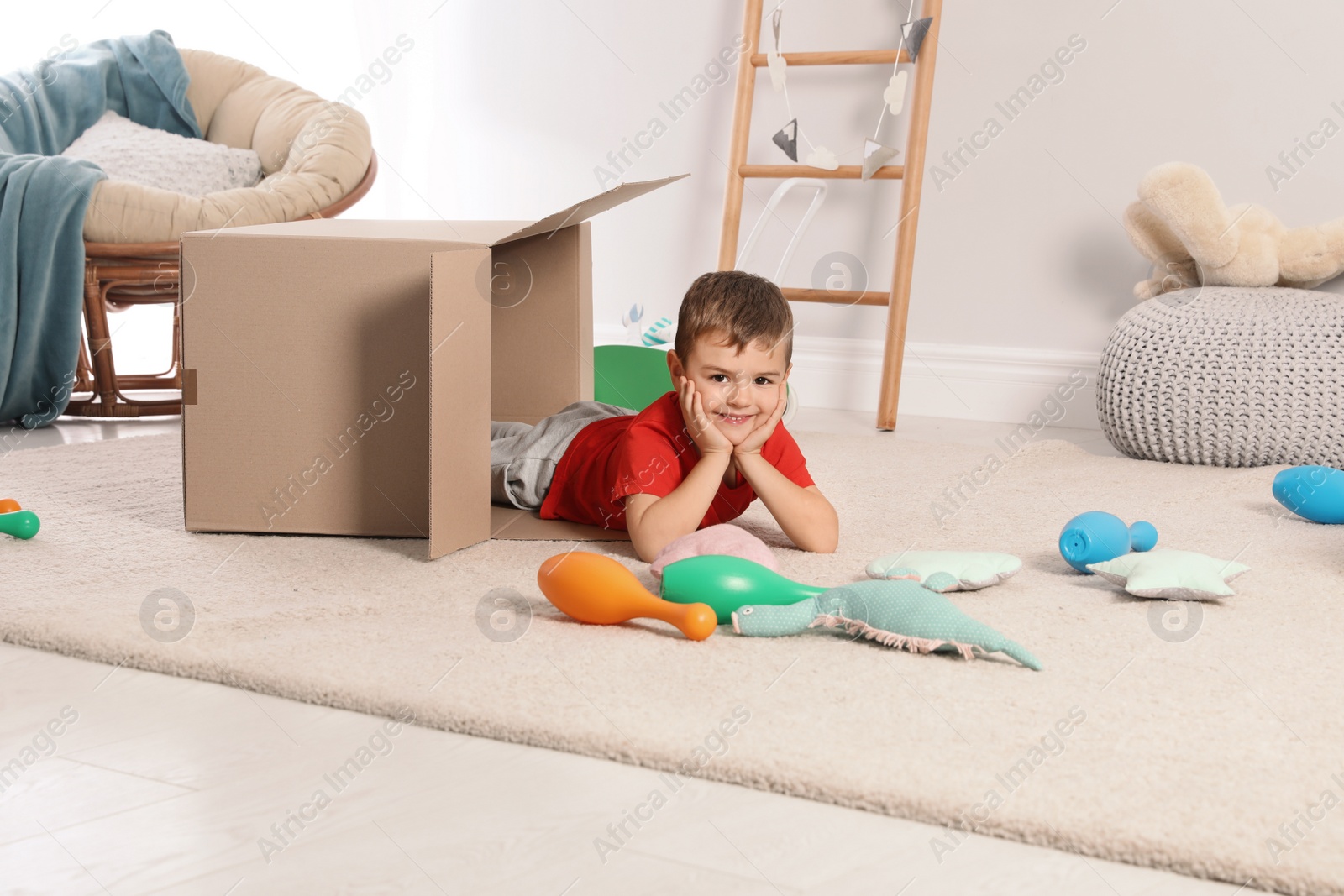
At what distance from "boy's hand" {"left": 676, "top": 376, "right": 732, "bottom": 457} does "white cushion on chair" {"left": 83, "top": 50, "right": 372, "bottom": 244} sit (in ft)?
4.06

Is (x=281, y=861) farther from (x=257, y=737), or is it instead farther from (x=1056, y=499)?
(x=1056, y=499)

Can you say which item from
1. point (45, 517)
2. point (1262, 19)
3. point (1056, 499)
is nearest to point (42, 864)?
point (45, 517)

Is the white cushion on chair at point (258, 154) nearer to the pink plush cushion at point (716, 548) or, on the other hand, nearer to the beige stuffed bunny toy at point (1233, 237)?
the pink plush cushion at point (716, 548)

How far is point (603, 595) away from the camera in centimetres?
91

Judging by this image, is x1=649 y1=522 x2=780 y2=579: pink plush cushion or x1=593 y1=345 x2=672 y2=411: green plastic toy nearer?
x1=649 y1=522 x2=780 y2=579: pink plush cushion

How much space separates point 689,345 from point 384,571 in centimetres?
37

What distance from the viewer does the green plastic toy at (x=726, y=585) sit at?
0.93m

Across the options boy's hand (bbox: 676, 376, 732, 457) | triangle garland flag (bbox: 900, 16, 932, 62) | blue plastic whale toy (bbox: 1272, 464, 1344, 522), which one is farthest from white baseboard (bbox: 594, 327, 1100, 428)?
boy's hand (bbox: 676, 376, 732, 457)

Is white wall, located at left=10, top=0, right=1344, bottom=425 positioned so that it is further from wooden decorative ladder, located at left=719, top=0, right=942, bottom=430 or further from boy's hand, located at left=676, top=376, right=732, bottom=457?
boy's hand, located at left=676, top=376, right=732, bottom=457

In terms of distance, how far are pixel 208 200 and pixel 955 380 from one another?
152 cm

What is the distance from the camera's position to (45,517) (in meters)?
1.28

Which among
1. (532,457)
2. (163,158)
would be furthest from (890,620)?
(163,158)

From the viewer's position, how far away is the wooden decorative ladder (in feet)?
7.44

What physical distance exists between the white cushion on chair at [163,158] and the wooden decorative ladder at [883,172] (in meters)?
1.01
